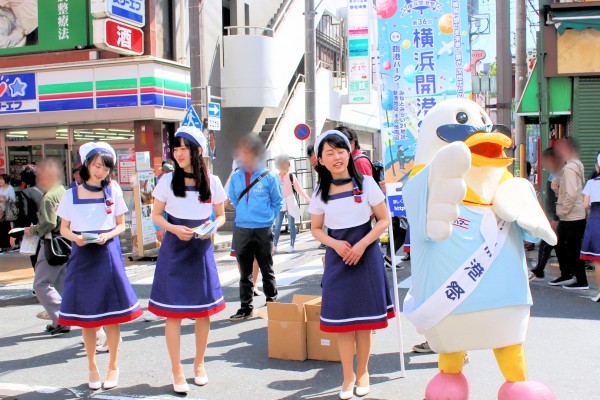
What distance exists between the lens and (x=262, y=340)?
6.18 m

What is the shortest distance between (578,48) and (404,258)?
454 cm

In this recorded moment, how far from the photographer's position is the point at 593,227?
7.70 metres

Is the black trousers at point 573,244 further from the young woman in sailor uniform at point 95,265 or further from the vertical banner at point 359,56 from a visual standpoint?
the vertical banner at point 359,56

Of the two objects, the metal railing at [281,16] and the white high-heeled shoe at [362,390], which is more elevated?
the metal railing at [281,16]

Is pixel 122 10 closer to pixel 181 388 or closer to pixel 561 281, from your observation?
pixel 561 281

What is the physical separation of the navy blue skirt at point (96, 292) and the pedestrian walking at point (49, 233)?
167 centimetres

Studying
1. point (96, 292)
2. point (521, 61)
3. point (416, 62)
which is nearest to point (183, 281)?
point (96, 292)

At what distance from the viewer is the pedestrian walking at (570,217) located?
808cm

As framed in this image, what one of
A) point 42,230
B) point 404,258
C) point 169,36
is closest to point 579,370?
point 42,230

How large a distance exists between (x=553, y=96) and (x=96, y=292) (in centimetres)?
893

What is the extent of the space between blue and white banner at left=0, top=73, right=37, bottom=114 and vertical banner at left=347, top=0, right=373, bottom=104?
11.5 m

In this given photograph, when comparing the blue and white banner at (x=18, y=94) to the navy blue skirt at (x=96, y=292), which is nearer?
the navy blue skirt at (x=96, y=292)

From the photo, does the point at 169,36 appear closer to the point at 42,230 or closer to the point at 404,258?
the point at 404,258

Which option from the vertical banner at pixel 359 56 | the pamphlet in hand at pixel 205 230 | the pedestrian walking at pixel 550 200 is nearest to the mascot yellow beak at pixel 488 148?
the pamphlet in hand at pixel 205 230
